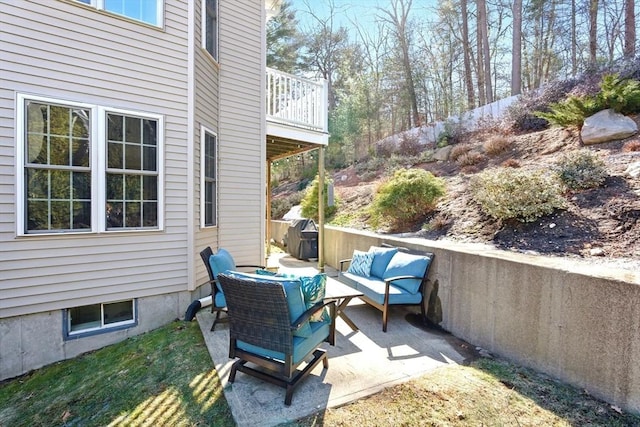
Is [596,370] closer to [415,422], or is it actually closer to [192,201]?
[415,422]

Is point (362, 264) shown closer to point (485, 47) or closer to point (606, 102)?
point (606, 102)

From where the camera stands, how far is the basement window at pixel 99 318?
423 cm

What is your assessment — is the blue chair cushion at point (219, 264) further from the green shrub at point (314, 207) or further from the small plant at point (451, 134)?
the small plant at point (451, 134)

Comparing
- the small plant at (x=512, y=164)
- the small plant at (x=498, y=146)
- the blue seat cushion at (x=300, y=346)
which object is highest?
the small plant at (x=498, y=146)

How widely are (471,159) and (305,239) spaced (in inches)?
196

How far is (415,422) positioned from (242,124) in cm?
556

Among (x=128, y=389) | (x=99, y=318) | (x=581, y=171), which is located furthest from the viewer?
(x=581, y=171)

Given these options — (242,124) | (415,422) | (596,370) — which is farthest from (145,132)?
(596,370)

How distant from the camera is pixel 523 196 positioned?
14.1 feet

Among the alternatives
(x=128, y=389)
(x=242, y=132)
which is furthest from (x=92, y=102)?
(x=128, y=389)

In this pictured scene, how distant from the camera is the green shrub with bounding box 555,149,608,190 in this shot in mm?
4398

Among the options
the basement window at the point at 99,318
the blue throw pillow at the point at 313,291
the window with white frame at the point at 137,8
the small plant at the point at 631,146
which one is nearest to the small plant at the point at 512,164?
the small plant at the point at 631,146

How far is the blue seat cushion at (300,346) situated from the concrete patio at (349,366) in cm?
30

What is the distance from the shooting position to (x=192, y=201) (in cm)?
488
